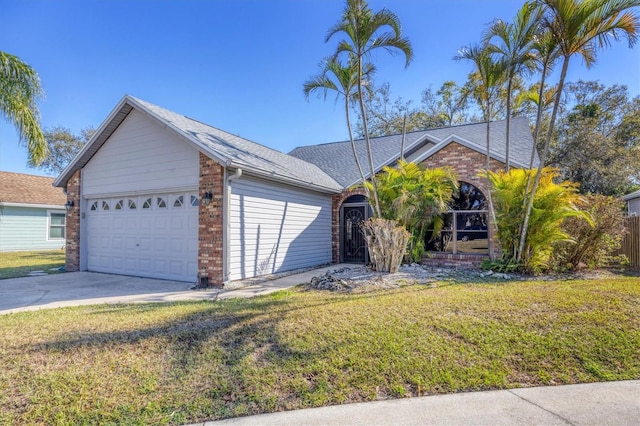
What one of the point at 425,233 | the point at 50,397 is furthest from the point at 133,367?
the point at 425,233

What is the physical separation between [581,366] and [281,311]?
154 inches

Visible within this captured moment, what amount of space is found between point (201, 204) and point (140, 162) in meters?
3.00

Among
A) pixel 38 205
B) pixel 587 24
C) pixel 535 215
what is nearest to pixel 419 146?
pixel 535 215

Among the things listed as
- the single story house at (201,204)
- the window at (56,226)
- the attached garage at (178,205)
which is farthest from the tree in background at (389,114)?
the window at (56,226)

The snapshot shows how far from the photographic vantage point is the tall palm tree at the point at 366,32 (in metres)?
8.47

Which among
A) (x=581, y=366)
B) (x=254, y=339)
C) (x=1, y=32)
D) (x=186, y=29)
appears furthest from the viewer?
(x=186, y=29)

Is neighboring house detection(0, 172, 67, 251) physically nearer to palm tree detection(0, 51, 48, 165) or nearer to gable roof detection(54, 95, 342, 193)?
gable roof detection(54, 95, 342, 193)

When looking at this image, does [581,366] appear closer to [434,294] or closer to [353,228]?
[434,294]

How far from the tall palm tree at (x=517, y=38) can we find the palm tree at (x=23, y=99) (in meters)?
13.6

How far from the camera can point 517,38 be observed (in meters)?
8.57

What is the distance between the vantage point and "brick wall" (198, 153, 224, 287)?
26.9 ft

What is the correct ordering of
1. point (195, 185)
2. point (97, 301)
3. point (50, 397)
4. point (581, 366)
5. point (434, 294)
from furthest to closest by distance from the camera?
point (195, 185) < point (97, 301) < point (434, 294) < point (581, 366) < point (50, 397)

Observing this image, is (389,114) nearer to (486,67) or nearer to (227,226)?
(486,67)

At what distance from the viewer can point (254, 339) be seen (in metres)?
4.27
